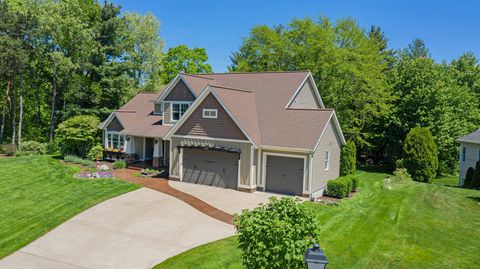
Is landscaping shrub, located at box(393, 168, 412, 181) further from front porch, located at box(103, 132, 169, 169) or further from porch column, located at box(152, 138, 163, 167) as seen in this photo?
porch column, located at box(152, 138, 163, 167)

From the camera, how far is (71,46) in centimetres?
3728

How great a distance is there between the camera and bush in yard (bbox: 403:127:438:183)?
1216 inches

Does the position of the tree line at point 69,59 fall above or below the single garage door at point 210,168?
above

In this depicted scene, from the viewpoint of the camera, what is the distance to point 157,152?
2792 centimetres

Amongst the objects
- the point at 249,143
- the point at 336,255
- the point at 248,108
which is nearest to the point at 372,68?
the point at 248,108

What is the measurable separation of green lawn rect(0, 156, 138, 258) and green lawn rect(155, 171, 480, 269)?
262 inches

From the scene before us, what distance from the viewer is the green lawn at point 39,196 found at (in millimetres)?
15086

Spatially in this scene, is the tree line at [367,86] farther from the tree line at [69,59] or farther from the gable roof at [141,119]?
the tree line at [69,59]

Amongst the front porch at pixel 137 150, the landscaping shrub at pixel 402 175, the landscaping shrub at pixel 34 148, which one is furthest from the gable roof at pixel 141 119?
the landscaping shrub at pixel 402 175

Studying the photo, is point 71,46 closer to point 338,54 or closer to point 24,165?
point 24,165

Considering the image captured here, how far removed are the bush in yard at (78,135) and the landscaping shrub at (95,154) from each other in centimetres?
102

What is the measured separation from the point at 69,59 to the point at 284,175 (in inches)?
1000

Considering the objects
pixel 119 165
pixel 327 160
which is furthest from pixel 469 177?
pixel 119 165

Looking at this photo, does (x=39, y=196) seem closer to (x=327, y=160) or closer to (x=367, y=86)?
(x=327, y=160)
